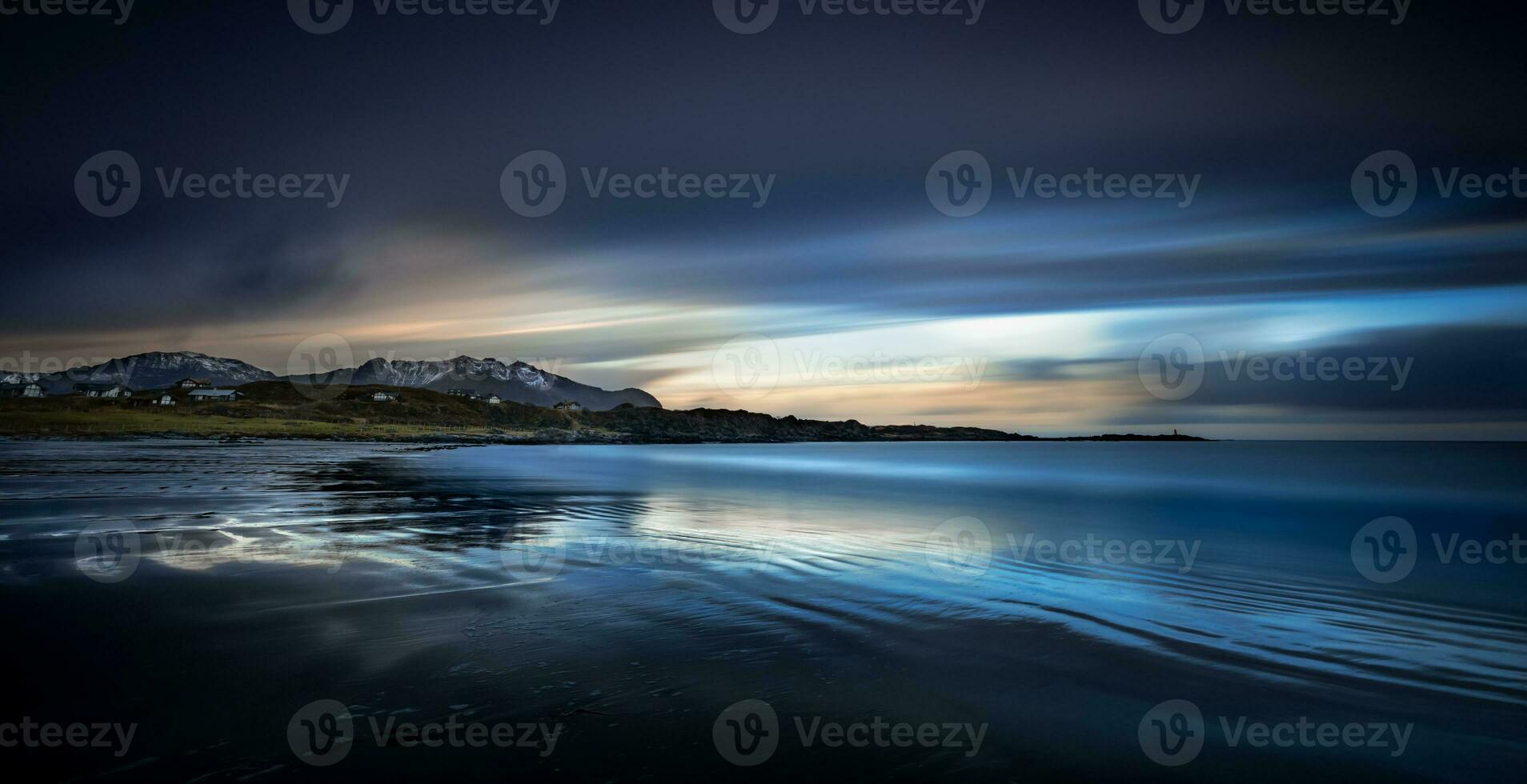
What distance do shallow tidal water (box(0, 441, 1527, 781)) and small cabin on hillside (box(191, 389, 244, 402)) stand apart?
184385 millimetres

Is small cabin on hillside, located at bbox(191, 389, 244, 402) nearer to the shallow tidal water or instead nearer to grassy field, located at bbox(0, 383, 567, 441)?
grassy field, located at bbox(0, 383, 567, 441)

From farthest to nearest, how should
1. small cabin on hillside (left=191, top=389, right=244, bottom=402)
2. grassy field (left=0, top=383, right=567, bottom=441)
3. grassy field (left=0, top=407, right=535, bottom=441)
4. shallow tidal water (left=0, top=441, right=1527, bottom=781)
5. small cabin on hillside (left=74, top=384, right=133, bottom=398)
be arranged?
small cabin on hillside (left=191, top=389, right=244, bottom=402), small cabin on hillside (left=74, top=384, right=133, bottom=398), grassy field (left=0, top=383, right=567, bottom=441), grassy field (left=0, top=407, right=535, bottom=441), shallow tidal water (left=0, top=441, right=1527, bottom=781)

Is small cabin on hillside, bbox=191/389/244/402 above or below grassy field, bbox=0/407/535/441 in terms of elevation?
above

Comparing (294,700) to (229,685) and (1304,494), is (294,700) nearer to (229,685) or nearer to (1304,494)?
(229,685)

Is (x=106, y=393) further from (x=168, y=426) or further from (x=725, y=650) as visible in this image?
(x=725, y=650)

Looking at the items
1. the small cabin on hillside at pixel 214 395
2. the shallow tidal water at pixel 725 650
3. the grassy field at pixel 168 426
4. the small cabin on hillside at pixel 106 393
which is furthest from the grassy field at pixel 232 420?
the shallow tidal water at pixel 725 650

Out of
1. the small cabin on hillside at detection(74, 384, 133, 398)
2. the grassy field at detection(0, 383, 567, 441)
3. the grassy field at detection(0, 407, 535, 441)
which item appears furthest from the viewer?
the small cabin on hillside at detection(74, 384, 133, 398)

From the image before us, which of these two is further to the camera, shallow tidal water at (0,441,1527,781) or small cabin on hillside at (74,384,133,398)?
small cabin on hillside at (74,384,133,398)

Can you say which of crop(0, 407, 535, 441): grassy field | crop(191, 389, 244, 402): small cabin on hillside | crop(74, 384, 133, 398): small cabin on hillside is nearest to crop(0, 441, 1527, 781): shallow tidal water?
crop(0, 407, 535, 441): grassy field

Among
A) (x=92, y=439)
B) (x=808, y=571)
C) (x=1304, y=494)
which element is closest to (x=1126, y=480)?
(x=1304, y=494)

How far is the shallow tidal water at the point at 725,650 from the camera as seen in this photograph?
19.9ft

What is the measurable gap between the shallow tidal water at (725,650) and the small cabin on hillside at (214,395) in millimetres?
184385

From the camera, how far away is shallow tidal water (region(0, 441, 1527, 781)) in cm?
608

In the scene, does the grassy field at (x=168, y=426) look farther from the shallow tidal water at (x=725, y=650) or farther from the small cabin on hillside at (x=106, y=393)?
the shallow tidal water at (x=725, y=650)
